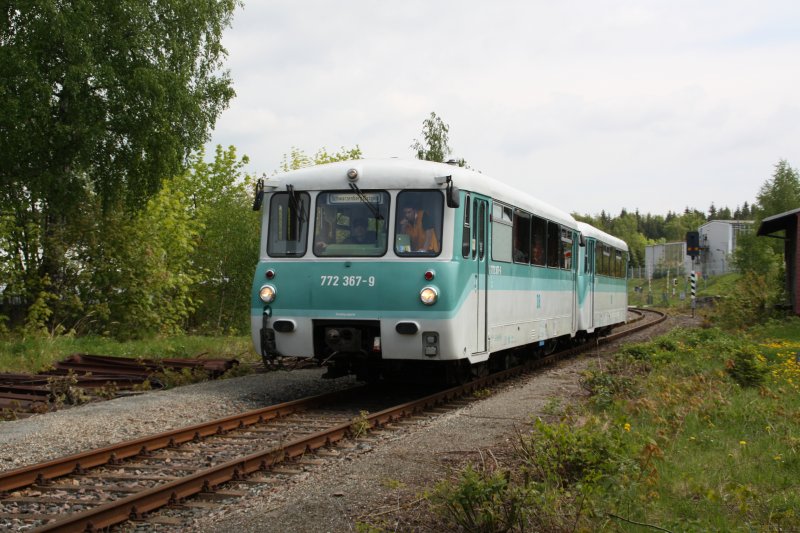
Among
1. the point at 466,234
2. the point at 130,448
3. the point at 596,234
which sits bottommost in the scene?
the point at 130,448

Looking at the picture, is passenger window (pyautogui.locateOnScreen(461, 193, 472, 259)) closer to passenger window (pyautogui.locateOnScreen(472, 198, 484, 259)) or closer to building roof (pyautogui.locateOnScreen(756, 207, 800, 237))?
passenger window (pyautogui.locateOnScreen(472, 198, 484, 259))

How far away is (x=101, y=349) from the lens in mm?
16984

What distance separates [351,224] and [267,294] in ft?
4.68

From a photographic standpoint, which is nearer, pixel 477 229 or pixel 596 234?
pixel 477 229

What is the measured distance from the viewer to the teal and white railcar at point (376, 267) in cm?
1035

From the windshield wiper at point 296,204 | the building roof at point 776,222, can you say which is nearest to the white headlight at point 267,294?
the windshield wiper at point 296,204

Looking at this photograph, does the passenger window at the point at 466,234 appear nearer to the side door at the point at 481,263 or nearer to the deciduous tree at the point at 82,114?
the side door at the point at 481,263

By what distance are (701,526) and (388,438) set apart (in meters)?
4.46

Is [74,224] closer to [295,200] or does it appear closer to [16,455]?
[295,200]

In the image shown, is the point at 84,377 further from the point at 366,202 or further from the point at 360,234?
the point at 366,202

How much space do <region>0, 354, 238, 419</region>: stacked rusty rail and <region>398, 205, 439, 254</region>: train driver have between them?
192 inches

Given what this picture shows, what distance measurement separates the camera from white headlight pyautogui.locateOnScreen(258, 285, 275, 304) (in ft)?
35.5

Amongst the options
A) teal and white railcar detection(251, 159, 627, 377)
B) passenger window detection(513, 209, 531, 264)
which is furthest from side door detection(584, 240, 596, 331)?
teal and white railcar detection(251, 159, 627, 377)

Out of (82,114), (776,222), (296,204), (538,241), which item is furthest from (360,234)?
(776,222)
